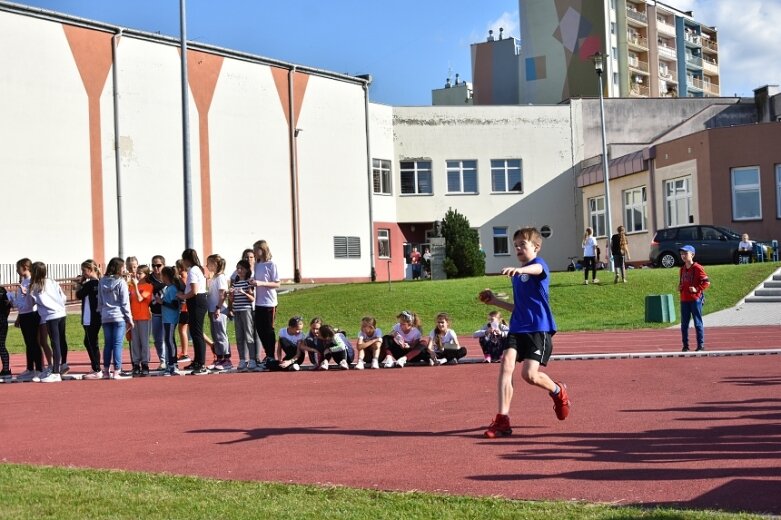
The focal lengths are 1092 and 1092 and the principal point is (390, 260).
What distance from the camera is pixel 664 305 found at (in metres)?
27.8

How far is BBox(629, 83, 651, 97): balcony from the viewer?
8506cm

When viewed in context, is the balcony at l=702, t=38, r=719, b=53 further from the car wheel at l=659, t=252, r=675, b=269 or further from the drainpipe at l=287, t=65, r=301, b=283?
the car wheel at l=659, t=252, r=675, b=269

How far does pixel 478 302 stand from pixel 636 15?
197 feet

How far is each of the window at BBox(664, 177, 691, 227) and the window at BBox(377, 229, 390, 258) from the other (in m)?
14.4

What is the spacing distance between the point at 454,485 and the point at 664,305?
2157 cm

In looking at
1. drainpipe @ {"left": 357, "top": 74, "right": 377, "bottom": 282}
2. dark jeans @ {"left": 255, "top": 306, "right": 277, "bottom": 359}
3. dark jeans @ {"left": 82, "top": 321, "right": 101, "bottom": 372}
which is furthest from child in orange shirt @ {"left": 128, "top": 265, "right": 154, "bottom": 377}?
drainpipe @ {"left": 357, "top": 74, "right": 377, "bottom": 282}

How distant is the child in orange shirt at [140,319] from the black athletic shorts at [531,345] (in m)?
9.17

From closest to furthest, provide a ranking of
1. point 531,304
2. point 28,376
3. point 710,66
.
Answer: point 531,304, point 28,376, point 710,66

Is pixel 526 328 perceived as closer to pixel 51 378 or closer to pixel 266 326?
pixel 266 326

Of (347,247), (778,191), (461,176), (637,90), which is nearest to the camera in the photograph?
(778,191)

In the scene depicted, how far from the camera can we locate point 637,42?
282 ft

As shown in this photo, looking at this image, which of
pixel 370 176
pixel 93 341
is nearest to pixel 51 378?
pixel 93 341

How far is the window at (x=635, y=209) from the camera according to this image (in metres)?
50.7

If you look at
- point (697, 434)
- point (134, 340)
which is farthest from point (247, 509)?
point (134, 340)
